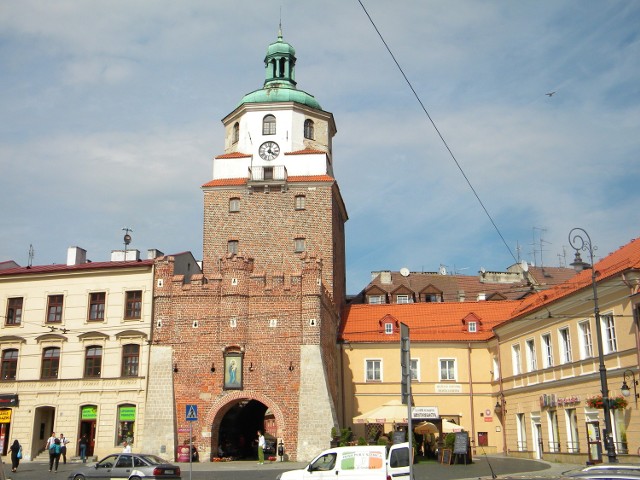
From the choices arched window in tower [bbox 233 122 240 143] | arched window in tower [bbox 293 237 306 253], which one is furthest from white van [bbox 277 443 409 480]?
arched window in tower [bbox 233 122 240 143]

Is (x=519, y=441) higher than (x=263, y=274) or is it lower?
lower

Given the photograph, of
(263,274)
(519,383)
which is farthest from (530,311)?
(263,274)

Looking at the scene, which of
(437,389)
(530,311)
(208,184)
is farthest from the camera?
(208,184)

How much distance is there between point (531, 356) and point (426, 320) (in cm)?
1117

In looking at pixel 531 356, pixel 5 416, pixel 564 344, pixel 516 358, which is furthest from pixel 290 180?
pixel 5 416

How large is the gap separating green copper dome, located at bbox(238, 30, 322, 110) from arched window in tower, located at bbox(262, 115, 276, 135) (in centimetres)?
111

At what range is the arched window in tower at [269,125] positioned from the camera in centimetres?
4750

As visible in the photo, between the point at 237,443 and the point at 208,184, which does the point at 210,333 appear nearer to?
the point at 237,443

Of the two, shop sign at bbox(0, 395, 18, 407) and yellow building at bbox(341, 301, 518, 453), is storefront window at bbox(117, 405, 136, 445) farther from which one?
yellow building at bbox(341, 301, 518, 453)

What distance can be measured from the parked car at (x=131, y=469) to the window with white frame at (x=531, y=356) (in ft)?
63.5

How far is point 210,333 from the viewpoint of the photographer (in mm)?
37594

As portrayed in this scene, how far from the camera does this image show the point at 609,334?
93.6 ft

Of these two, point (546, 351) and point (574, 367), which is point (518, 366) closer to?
point (546, 351)

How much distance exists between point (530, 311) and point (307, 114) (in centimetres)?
2075
